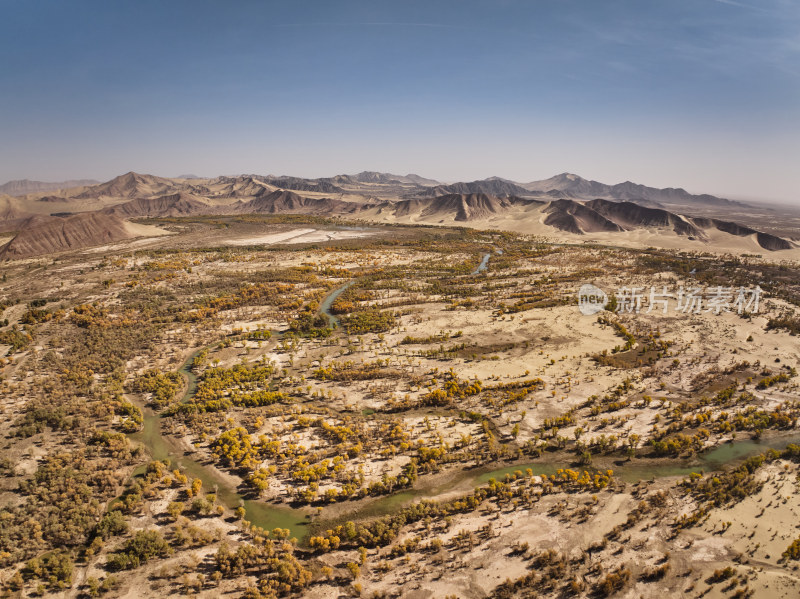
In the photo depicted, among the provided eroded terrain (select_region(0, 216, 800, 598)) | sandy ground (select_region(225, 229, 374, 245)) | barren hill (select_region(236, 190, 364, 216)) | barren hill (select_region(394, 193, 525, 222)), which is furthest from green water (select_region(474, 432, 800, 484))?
barren hill (select_region(236, 190, 364, 216))

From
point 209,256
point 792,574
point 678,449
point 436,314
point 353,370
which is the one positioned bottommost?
point 792,574

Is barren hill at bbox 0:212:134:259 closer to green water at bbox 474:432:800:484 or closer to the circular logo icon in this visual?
green water at bbox 474:432:800:484

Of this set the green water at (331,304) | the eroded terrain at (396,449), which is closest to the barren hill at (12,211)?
the eroded terrain at (396,449)

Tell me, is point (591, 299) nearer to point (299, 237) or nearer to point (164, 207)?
point (299, 237)

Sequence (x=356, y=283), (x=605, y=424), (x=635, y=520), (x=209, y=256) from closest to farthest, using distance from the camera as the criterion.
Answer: (x=635, y=520) < (x=605, y=424) < (x=356, y=283) < (x=209, y=256)

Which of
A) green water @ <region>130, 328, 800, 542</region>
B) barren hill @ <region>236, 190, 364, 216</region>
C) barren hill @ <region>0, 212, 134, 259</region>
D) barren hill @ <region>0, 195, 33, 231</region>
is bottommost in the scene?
green water @ <region>130, 328, 800, 542</region>

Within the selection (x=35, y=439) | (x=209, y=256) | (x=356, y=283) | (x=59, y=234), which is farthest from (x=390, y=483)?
(x=59, y=234)

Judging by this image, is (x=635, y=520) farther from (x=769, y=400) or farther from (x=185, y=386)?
(x=185, y=386)
